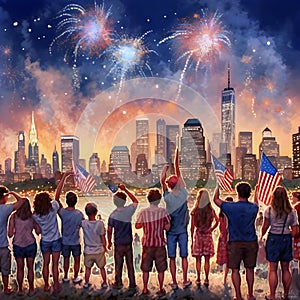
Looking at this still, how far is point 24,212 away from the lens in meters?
4.33

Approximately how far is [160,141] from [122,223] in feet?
24.1

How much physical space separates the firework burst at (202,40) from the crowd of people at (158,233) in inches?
227

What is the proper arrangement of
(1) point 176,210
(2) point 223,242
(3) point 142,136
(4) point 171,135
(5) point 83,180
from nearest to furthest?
1. (1) point 176,210
2. (2) point 223,242
3. (5) point 83,180
4. (4) point 171,135
5. (3) point 142,136

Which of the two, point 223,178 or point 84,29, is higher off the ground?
point 84,29

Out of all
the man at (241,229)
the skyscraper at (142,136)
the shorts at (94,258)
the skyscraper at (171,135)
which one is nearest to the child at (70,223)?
the shorts at (94,258)

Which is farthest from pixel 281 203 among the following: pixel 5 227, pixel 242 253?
pixel 5 227

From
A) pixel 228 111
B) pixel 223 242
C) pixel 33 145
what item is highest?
pixel 228 111

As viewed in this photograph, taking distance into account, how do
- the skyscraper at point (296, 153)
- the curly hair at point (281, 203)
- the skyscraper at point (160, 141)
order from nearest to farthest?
1. the curly hair at point (281, 203)
2. the skyscraper at point (296, 153)
3. the skyscraper at point (160, 141)

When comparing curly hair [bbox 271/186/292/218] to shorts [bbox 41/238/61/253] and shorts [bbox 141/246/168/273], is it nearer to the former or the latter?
shorts [bbox 141/246/168/273]

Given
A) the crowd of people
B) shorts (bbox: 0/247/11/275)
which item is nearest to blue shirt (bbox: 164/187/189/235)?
the crowd of people

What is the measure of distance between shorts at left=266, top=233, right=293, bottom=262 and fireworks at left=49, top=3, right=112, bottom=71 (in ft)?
21.5

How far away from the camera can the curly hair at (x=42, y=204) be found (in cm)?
434

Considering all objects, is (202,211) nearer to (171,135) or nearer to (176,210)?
(176,210)

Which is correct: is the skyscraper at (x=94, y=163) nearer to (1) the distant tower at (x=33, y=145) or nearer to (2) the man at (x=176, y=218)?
(1) the distant tower at (x=33, y=145)
